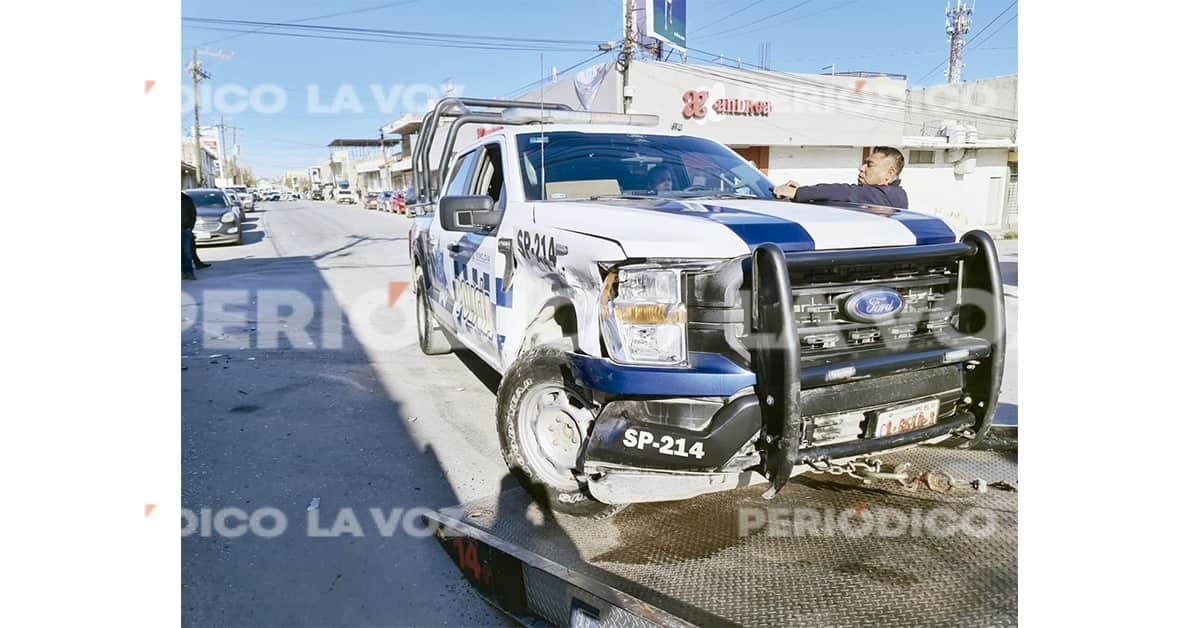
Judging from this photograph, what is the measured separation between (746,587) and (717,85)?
74.6 ft

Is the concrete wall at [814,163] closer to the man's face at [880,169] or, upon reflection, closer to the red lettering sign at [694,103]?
the red lettering sign at [694,103]

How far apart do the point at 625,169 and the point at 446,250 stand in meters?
1.71

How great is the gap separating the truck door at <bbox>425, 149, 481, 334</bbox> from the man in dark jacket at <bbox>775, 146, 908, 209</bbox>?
85.2 inches

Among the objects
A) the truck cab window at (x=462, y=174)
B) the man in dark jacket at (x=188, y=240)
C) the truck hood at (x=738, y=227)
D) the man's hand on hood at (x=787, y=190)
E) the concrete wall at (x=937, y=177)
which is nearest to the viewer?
the truck hood at (x=738, y=227)

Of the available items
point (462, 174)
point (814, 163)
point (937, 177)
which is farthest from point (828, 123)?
point (462, 174)

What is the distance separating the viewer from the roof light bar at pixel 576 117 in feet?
16.1

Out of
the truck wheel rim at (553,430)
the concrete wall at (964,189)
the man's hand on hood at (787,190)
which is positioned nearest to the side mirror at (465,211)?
the truck wheel rim at (553,430)

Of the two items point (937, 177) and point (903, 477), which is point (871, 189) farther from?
point (937, 177)

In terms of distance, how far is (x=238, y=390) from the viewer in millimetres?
5355

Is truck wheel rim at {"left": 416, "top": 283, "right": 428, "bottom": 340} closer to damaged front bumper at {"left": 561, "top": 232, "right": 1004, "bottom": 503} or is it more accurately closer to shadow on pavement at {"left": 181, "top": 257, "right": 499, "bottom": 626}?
shadow on pavement at {"left": 181, "top": 257, "right": 499, "bottom": 626}

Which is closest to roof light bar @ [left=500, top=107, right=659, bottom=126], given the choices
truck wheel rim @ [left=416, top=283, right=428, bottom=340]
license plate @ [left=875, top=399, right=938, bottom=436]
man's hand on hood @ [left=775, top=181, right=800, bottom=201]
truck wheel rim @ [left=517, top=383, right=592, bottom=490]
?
man's hand on hood @ [left=775, top=181, right=800, bottom=201]

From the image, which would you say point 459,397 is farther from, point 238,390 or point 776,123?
point 776,123

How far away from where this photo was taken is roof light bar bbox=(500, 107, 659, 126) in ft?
16.1

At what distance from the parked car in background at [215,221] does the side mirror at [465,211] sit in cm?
1634
